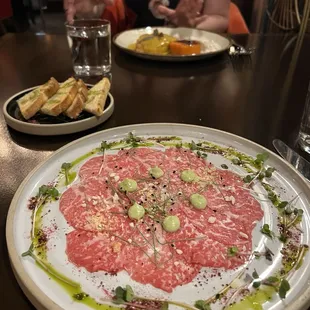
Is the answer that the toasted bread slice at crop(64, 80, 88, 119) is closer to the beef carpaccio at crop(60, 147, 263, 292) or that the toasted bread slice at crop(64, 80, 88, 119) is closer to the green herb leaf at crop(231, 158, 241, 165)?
the beef carpaccio at crop(60, 147, 263, 292)

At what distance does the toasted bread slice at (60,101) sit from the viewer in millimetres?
1187

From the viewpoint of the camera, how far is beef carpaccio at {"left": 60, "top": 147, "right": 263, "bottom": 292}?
0.75 meters

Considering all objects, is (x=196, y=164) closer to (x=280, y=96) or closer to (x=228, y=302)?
(x=228, y=302)

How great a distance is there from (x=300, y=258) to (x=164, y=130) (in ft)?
2.02

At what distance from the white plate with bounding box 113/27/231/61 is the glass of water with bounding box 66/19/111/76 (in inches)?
8.6

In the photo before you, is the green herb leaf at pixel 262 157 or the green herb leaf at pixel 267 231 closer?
the green herb leaf at pixel 267 231

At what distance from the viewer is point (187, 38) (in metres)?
2.23

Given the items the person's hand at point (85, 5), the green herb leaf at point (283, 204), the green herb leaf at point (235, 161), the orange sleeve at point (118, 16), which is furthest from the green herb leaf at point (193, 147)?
the orange sleeve at point (118, 16)

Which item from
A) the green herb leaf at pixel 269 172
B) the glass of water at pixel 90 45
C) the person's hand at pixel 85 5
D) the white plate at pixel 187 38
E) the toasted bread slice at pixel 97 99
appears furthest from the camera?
the person's hand at pixel 85 5

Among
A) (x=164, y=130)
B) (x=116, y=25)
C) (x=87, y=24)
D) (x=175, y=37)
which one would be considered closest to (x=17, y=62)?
(x=87, y=24)

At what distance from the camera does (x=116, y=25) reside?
2.98 m

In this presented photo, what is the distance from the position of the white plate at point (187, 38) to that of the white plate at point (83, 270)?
894 millimetres

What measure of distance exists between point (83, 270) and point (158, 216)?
23 centimetres

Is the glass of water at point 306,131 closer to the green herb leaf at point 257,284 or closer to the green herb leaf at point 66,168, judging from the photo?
the green herb leaf at point 257,284
